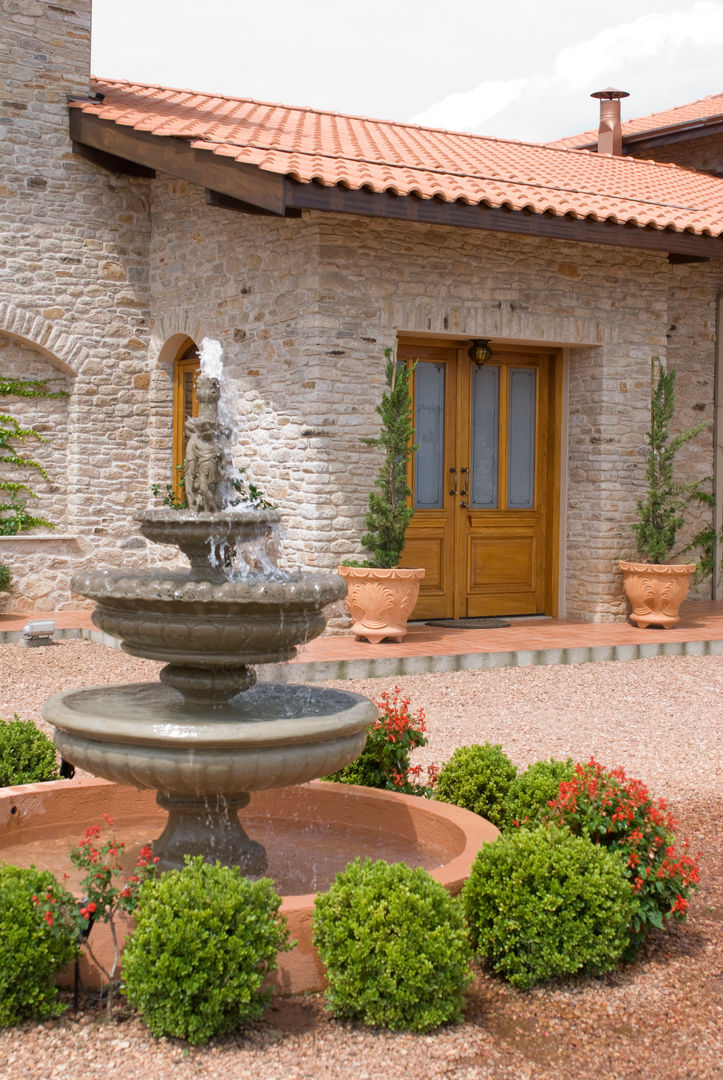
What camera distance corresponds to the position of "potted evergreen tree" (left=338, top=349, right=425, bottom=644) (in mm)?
9641

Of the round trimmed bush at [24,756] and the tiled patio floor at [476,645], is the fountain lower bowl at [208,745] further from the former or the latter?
the tiled patio floor at [476,645]

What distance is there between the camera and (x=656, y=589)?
1068cm

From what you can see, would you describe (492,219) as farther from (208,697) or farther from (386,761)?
(208,697)

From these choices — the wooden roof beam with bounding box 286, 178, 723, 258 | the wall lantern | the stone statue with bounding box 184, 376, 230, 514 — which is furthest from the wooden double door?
the stone statue with bounding box 184, 376, 230, 514

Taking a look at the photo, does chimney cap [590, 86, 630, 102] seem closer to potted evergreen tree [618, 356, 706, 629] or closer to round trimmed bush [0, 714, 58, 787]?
potted evergreen tree [618, 356, 706, 629]

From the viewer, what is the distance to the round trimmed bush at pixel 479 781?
4.90 meters

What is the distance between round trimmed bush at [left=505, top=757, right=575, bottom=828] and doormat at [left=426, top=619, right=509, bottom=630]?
19.6 ft

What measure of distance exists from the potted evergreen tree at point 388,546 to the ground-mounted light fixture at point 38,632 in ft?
7.88

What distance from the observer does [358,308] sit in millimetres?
9805

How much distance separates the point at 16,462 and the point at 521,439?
15.4ft

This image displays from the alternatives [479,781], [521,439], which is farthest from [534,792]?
[521,439]

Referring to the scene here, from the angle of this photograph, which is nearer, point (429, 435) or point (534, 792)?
point (534, 792)

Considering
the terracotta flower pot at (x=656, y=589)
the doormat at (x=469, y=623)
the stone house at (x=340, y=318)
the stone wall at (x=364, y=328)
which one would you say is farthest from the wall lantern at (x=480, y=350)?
the doormat at (x=469, y=623)

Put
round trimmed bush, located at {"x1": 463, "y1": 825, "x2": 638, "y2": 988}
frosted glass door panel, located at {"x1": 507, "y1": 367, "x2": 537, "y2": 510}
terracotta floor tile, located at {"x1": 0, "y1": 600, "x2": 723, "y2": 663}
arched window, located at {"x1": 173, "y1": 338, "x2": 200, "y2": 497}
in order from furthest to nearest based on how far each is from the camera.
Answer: arched window, located at {"x1": 173, "y1": 338, "x2": 200, "y2": 497}, frosted glass door panel, located at {"x1": 507, "y1": 367, "x2": 537, "y2": 510}, terracotta floor tile, located at {"x1": 0, "y1": 600, "x2": 723, "y2": 663}, round trimmed bush, located at {"x1": 463, "y1": 825, "x2": 638, "y2": 988}
